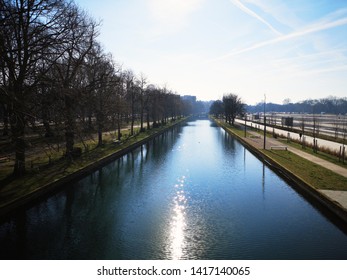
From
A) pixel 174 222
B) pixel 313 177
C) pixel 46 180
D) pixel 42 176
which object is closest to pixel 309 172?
pixel 313 177

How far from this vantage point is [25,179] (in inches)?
775

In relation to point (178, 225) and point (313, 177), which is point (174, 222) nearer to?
point (178, 225)

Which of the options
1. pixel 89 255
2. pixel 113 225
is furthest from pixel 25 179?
pixel 89 255

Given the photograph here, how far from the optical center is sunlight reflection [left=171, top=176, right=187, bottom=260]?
12.3m

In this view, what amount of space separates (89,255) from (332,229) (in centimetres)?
1174

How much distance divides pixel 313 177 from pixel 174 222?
12.1 meters

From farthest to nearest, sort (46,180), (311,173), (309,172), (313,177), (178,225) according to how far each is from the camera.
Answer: (309,172), (311,173), (313,177), (46,180), (178,225)

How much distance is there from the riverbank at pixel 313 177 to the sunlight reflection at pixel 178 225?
834cm

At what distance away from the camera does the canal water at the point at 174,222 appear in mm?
12211

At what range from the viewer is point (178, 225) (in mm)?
15062

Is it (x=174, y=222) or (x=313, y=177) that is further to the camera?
(x=313, y=177)

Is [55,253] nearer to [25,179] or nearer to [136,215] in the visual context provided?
[136,215]

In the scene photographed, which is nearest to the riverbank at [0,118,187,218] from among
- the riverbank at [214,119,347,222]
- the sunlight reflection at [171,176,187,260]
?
the sunlight reflection at [171,176,187,260]

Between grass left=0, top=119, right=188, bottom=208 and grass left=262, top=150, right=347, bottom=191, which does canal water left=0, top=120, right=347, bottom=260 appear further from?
grass left=262, top=150, right=347, bottom=191
